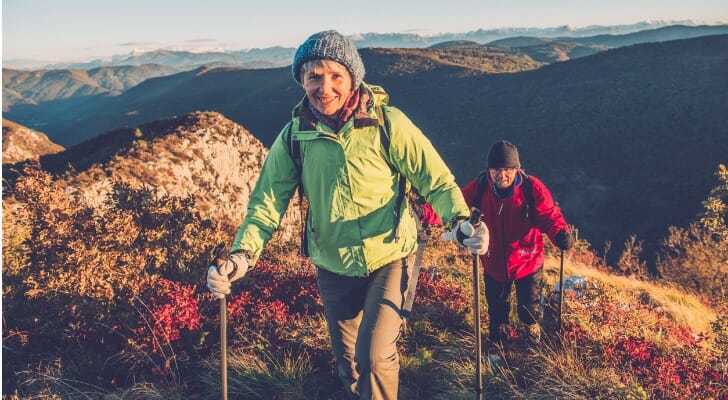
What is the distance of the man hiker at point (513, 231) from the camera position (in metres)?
3.85

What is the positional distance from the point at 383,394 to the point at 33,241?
13.0 feet

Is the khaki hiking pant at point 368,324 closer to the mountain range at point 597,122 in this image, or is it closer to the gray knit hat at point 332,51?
the gray knit hat at point 332,51

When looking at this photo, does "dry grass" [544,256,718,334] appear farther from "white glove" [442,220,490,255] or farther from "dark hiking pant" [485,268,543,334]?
"white glove" [442,220,490,255]

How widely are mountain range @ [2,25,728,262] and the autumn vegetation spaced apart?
5441 millimetres

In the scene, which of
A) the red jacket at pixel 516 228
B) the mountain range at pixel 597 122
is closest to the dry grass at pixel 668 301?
the red jacket at pixel 516 228

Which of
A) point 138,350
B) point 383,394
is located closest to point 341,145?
point 383,394

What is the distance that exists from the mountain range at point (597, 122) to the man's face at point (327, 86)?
8.31 metres

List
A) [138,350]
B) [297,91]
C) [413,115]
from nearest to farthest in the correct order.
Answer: [138,350]
[413,115]
[297,91]

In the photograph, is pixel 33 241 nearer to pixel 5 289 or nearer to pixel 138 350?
pixel 5 289

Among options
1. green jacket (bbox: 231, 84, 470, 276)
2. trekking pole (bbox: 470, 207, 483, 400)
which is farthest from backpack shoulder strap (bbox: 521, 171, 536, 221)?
green jacket (bbox: 231, 84, 470, 276)

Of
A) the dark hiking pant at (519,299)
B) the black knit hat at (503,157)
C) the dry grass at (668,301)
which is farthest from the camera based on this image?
the dry grass at (668,301)

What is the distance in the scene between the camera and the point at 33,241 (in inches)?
175

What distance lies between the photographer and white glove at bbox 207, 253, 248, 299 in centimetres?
246

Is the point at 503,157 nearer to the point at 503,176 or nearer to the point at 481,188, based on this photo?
the point at 503,176
